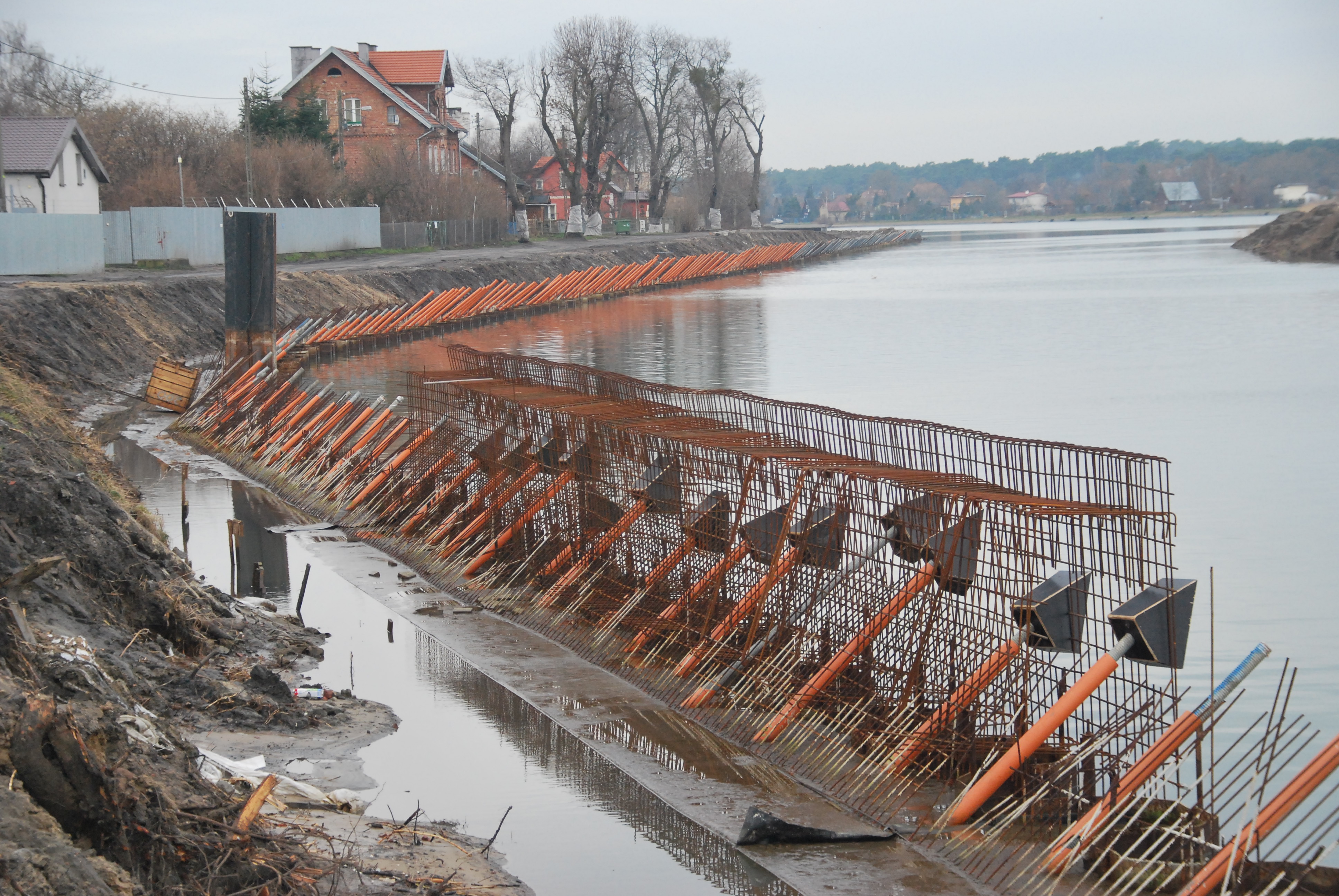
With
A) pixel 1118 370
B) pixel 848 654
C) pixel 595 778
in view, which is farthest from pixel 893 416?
pixel 595 778

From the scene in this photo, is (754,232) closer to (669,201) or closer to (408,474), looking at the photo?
(669,201)

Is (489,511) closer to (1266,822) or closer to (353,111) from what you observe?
(1266,822)

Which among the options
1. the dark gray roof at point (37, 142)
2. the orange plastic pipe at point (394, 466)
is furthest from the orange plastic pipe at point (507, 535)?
the dark gray roof at point (37, 142)

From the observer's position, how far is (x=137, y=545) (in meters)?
9.65

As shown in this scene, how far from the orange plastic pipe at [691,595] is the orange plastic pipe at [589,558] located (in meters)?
0.84

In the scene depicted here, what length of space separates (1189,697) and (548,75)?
82502 mm

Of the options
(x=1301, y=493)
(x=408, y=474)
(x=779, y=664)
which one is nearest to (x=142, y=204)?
(x=408, y=474)

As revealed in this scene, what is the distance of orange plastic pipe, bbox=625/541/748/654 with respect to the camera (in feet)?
30.9

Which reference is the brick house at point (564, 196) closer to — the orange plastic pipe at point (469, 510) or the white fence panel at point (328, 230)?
the white fence panel at point (328, 230)

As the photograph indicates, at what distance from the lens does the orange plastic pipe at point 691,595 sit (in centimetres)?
942

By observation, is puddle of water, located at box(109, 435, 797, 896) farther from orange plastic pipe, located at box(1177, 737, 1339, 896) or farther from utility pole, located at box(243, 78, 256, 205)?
utility pole, located at box(243, 78, 256, 205)

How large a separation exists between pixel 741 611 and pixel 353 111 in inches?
2723

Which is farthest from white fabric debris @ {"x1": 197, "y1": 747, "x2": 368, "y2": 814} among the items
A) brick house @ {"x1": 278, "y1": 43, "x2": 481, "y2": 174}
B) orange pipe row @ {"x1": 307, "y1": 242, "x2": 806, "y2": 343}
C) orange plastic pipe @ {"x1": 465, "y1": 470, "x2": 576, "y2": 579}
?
brick house @ {"x1": 278, "y1": 43, "x2": 481, "y2": 174}

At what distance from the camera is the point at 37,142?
41875 mm
